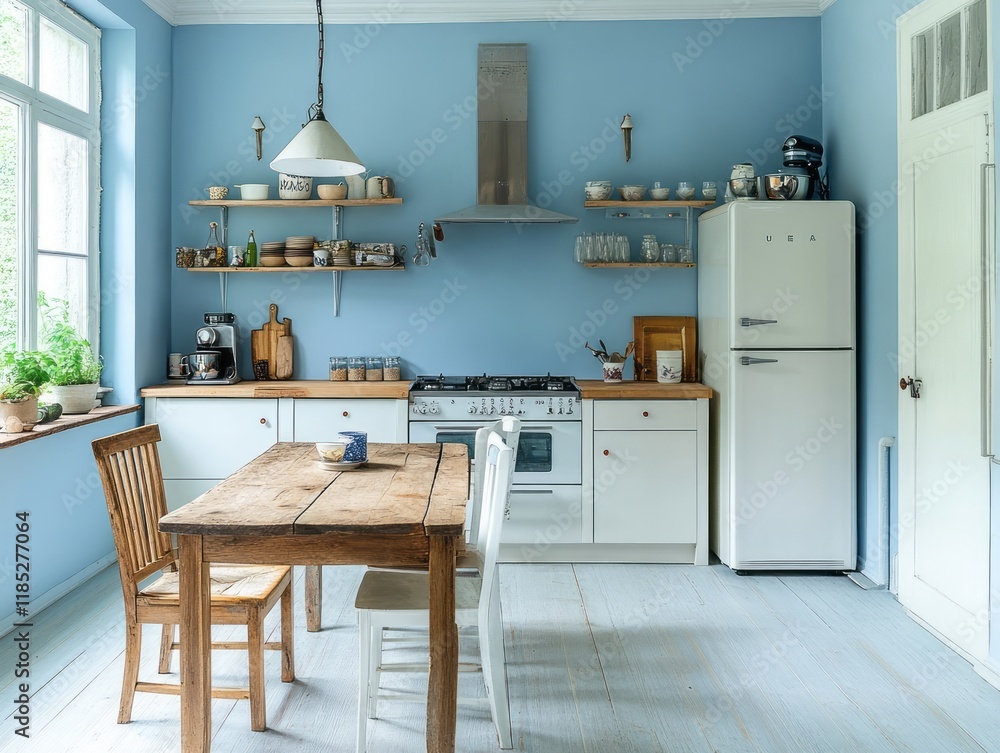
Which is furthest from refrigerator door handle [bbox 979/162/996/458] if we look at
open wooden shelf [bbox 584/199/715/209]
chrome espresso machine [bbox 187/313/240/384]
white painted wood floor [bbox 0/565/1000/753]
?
chrome espresso machine [bbox 187/313/240/384]

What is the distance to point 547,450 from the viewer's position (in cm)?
400

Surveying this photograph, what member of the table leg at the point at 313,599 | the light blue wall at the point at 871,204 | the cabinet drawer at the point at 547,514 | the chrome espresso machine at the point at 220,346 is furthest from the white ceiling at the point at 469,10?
the table leg at the point at 313,599

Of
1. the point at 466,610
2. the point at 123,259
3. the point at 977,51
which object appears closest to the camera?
the point at 466,610

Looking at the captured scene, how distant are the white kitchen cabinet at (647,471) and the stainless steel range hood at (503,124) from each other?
1307mm

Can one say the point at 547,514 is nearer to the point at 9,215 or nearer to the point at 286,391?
the point at 286,391

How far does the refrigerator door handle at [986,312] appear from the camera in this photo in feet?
9.23

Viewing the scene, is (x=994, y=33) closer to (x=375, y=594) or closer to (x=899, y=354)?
(x=899, y=354)

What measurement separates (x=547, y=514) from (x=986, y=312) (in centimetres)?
209

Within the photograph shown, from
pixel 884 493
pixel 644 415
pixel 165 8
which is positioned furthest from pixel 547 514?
pixel 165 8

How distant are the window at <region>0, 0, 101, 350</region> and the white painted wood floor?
4.40 ft

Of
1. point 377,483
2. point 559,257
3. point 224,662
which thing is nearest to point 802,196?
point 559,257

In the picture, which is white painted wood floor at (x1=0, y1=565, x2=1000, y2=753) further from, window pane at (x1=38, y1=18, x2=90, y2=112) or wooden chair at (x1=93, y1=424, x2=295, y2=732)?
window pane at (x1=38, y1=18, x2=90, y2=112)

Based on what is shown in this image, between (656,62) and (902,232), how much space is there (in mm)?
1766

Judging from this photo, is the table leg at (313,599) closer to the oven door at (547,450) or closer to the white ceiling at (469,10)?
the oven door at (547,450)
